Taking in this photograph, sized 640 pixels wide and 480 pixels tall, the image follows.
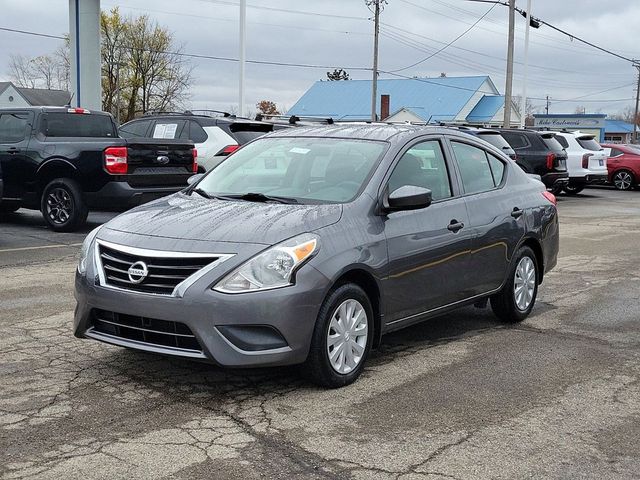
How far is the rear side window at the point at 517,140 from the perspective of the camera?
21.1 meters

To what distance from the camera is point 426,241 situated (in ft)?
18.7

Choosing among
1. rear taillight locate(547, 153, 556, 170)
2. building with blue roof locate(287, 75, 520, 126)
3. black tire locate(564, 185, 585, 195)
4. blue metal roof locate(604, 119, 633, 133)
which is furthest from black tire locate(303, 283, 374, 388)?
blue metal roof locate(604, 119, 633, 133)

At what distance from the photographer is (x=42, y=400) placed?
4.69m

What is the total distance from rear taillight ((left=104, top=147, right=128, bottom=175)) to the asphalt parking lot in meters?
4.77

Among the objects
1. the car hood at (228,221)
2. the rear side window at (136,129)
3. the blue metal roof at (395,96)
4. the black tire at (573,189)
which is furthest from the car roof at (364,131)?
the blue metal roof at (395,96)

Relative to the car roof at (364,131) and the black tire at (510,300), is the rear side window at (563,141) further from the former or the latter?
the car roof at (364,131)

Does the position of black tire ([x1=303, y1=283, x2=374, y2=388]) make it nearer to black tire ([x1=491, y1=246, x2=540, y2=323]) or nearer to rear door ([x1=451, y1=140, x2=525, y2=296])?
rear door ([x1=451, y1=140, x2=525, y2=296])

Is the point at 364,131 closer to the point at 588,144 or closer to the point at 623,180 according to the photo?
the point at 588,144

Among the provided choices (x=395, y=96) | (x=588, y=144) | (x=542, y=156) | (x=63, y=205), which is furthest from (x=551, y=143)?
(x=395, y=96)

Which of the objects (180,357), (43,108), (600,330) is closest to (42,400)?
(180,357)

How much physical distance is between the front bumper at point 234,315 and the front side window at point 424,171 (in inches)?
51.2

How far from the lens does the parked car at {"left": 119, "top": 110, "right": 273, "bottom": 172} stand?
14.2 metres

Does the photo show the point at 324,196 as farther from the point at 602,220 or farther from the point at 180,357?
the point at 602,220

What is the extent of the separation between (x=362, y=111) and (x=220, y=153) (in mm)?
48163
